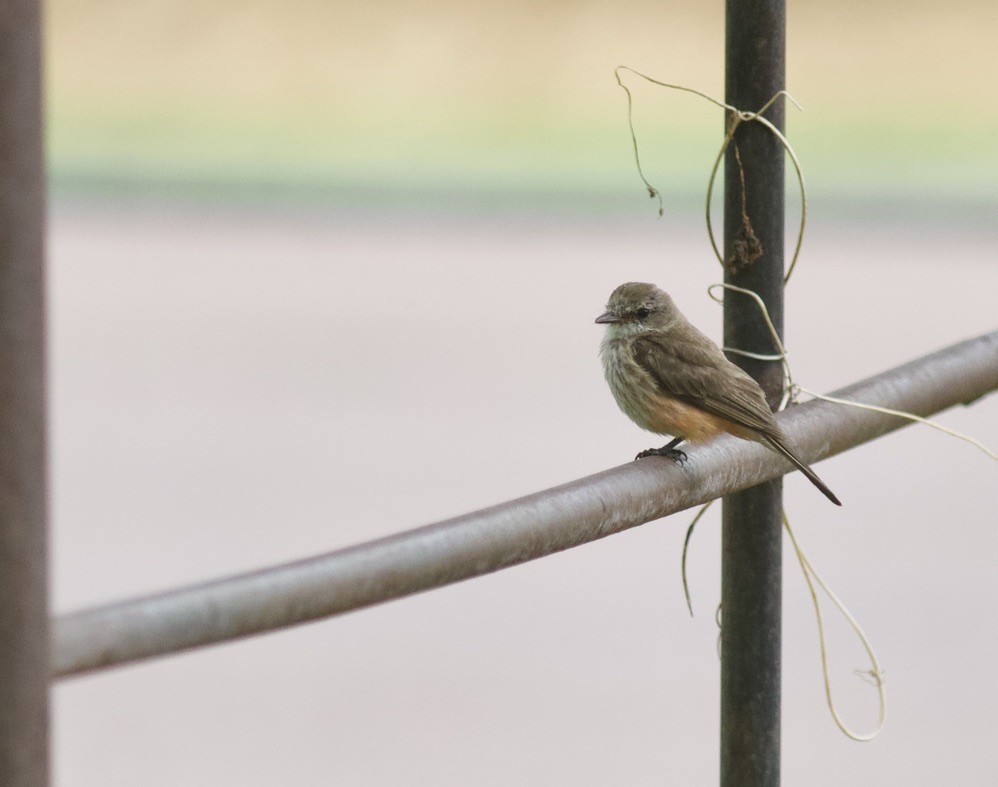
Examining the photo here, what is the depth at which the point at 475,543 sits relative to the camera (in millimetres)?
1236

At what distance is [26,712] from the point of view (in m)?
0.90

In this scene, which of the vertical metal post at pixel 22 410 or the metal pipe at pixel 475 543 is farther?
the metal pipe at pixel 475 543

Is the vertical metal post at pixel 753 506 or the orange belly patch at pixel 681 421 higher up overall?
the orange belly patch at pixel 681 421

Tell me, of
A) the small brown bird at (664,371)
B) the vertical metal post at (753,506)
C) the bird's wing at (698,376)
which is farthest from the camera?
the small brown bird at (664,371)

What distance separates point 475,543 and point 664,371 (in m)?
1.76

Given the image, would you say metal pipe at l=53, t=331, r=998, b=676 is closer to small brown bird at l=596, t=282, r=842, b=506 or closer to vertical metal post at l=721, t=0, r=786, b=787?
vertical metal post at l=721, t=0, r=786, b=787

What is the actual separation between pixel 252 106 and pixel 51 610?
37.3 ft

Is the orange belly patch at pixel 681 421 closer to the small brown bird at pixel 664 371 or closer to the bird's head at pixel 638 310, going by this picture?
the small brown bird at pixel 664 371

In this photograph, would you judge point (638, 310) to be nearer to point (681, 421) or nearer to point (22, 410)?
point (681, 421)

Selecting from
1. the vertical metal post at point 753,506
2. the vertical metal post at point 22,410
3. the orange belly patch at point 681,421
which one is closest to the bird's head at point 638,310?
the orange belly patch at point 681,421

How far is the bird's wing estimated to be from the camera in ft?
8.18

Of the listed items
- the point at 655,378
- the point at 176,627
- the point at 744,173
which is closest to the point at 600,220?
the point at 655,378

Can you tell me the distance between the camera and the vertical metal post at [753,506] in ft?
6.11

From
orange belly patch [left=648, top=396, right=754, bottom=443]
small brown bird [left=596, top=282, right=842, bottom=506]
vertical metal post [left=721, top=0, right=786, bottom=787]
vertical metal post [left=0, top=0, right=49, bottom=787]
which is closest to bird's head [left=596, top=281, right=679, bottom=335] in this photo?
small brown bird [left=596, top=282, right=842, bottom=506]
